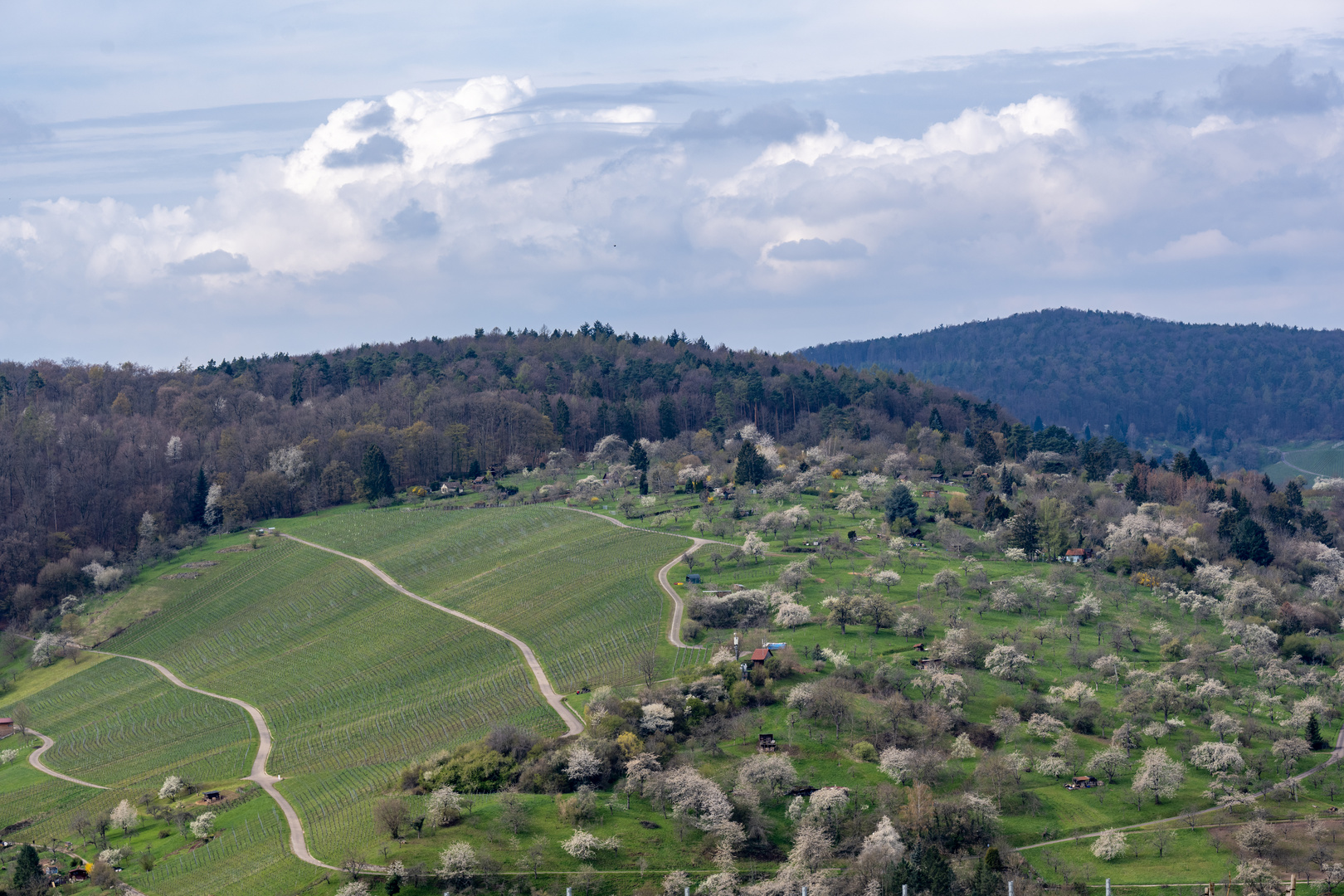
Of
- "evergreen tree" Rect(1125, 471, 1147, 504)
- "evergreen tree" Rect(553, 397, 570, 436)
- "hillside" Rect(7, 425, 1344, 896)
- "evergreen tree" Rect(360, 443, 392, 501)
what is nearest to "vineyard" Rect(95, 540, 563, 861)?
"hillside" Rect(7, 425, 1344, 896)

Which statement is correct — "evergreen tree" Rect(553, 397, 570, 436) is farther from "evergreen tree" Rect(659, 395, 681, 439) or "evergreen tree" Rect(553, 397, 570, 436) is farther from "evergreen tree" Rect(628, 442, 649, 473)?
"evergreen tree" Rect(628, 442, 649, 473)

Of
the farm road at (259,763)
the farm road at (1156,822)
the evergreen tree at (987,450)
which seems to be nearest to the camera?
the farm road at (1156,822)

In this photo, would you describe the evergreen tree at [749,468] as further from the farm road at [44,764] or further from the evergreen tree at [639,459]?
the farm road at [44,764]

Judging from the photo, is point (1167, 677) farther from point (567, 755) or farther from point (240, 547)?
point (240, 547)

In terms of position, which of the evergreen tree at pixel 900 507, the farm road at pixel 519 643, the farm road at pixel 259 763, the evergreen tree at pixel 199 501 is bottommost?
the farm road at pixel 259 763

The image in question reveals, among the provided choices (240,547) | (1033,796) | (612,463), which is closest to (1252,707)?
(1033,796)

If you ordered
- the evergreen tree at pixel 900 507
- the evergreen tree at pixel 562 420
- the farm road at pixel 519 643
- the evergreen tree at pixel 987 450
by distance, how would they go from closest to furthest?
the farm road at pixel 519 643 < the evergreen tree at pixel 900 507 < the evergreen tree at pixel 987 450 < the evergreen tree at pixel 562 420

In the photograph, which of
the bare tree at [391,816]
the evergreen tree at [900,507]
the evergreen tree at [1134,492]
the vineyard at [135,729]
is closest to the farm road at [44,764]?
the vineyard at [135,729]

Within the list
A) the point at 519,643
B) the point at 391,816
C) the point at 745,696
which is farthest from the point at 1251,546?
the point at 391,816
